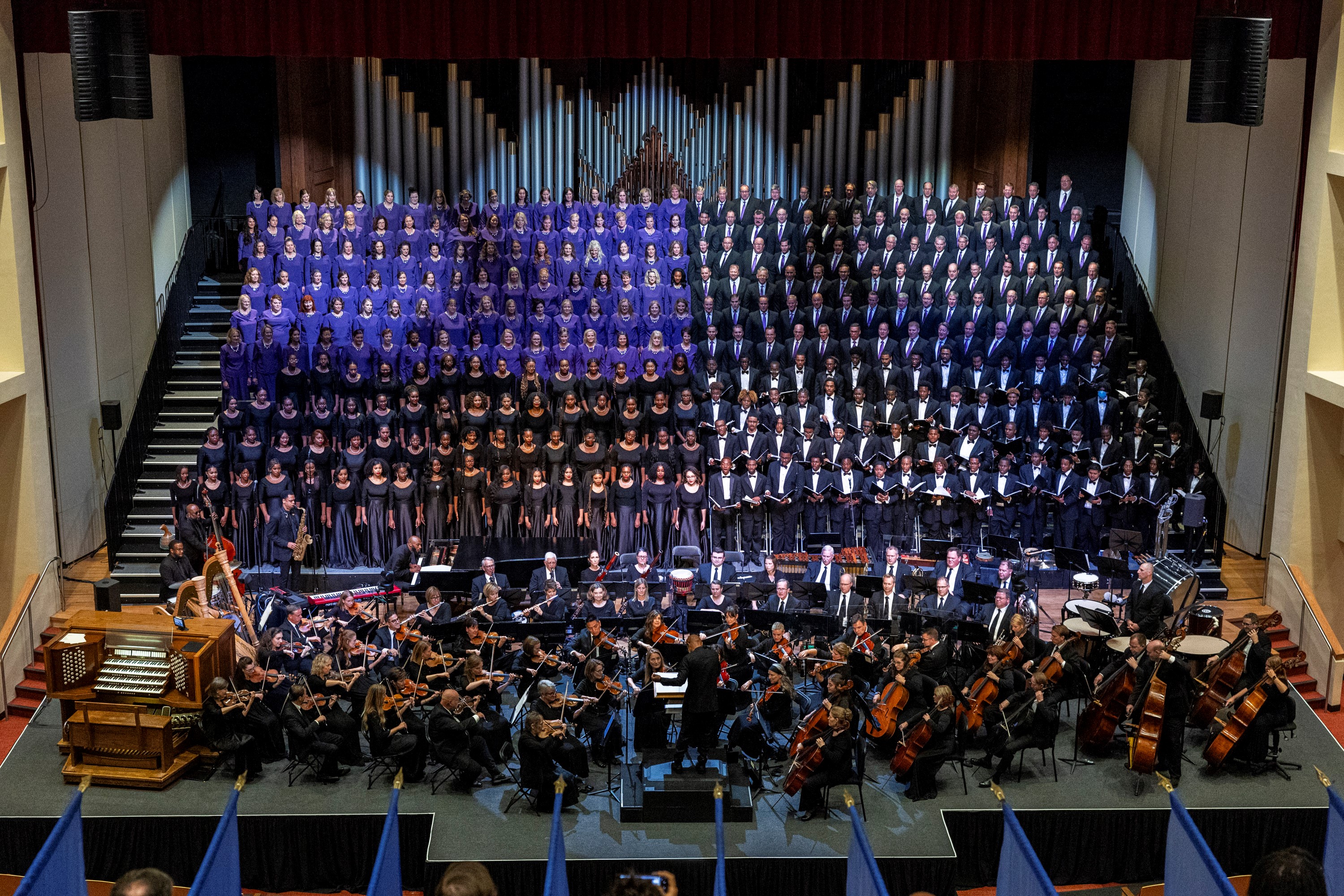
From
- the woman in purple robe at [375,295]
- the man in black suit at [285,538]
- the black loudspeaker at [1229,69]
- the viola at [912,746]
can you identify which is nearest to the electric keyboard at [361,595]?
the man in black suit at [285,538]

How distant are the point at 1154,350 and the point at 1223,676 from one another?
588cm

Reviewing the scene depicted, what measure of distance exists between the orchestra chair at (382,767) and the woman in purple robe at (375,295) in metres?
5.72

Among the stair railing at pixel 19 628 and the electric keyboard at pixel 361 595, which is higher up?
the electric keyboard at pixel 361 595

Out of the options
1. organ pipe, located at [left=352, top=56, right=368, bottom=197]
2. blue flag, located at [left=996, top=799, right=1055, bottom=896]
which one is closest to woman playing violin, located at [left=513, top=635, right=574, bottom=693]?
blue flag, located at [left=996, top=799, right=1055, bottom=896]

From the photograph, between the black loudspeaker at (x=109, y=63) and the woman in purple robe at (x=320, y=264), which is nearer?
the black loudspeaker at (x=109, y=63)

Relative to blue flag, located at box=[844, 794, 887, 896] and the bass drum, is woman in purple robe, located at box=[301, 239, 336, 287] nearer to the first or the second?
the bass drum

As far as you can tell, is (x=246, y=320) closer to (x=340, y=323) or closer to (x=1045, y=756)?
(x=340, y=323)

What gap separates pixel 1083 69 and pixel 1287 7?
4.88 m

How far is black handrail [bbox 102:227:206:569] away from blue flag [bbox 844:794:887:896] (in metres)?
9.38

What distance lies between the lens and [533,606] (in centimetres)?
1152

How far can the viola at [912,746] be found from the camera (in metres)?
9.49

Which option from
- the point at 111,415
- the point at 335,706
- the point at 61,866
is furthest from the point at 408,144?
the point at 61,866

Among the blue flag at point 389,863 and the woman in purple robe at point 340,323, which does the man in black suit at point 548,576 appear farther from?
the blue flag at point 389,863

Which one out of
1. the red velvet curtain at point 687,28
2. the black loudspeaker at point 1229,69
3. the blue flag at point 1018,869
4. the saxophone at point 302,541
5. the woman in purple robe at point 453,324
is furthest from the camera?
the woman in purple robe at point 453,324
